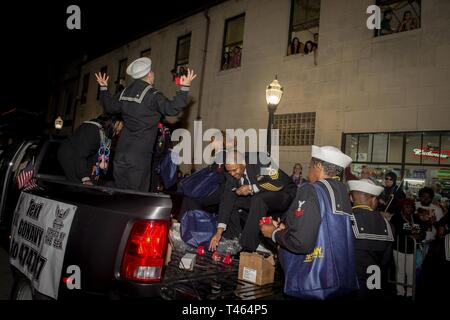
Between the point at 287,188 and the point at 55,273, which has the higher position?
the point at 287,188

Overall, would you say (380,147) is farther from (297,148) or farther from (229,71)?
(229,71)

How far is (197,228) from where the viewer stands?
16.2 ft

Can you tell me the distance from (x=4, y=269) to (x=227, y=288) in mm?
4135

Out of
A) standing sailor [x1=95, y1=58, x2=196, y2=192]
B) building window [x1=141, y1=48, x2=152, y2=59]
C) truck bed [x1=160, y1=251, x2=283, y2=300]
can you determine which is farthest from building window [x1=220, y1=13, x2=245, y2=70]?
truck bed [x1=160, y1=251, x2=283, y2=300]

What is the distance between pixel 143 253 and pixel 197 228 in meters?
2.96

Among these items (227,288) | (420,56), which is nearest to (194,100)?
(420,56)

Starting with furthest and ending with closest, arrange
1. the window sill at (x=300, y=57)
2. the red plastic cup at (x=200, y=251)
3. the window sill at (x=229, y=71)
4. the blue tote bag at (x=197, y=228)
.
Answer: the window sill at (x=229, y=71) < the window sill at (x=300, y=57) < the blue tote bag at (x=197, y=228) < the red plastic cup at (x=200, y=251)

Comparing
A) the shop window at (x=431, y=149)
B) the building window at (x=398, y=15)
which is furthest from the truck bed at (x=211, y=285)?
the building window at (x=398, y=15)

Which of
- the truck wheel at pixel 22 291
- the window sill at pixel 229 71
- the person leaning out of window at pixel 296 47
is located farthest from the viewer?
the window sill at pixel 229 71

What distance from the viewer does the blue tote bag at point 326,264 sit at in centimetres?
274

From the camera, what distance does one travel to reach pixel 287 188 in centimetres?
518

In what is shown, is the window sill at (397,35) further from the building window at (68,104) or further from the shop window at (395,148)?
the building window at (68,104)

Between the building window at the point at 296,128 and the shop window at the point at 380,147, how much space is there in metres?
1.86
